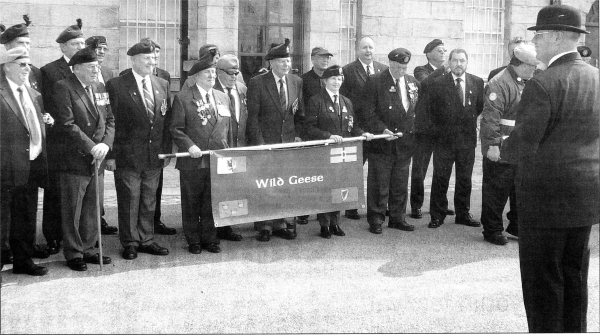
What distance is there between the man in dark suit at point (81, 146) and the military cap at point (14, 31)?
89 cm

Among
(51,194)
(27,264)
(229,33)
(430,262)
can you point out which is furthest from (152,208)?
(430,262)

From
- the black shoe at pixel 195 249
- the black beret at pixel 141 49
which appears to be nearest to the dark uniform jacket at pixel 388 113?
the black shoe at pixel 195 249

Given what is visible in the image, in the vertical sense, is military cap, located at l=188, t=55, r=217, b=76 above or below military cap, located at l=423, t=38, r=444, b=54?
below

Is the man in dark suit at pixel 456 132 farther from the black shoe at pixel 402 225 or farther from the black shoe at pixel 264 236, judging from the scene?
the black shoe at pixel 264 236

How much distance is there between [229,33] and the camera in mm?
5711

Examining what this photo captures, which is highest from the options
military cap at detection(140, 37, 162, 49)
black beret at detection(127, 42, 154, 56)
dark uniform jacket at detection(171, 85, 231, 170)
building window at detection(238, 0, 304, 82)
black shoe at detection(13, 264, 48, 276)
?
building window at detection(238, 0, 304, 82)

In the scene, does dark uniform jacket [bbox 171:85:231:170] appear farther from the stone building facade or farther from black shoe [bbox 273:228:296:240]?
black shoe [bbox 273:228:296:240]

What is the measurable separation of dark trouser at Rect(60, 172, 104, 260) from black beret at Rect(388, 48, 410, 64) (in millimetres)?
2860

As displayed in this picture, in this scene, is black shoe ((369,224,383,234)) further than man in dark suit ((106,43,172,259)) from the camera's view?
Yes

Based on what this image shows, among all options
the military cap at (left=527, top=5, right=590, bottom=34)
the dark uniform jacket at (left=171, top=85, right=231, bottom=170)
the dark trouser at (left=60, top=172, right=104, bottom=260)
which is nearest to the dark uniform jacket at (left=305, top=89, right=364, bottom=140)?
the dark uniform jacket at (left=171, top=85, right=231, bottom=170)

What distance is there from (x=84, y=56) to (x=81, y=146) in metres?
0.65

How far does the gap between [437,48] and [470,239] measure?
1800mm

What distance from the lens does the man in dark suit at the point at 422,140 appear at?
7.49 metres

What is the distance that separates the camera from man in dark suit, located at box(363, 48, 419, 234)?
7.18m
